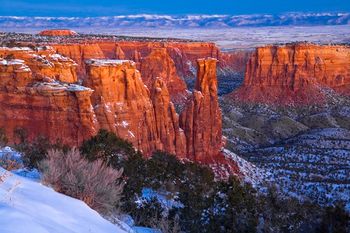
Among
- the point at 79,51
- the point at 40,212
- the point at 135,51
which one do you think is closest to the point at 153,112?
the point at 40,212

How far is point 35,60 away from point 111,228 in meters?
28.8

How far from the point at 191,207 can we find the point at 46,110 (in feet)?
64.6

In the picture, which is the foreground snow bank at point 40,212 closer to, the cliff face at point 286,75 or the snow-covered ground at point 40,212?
the snow-covered ground at point 40,212

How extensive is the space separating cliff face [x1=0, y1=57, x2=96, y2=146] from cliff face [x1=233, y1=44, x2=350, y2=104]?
206 feet

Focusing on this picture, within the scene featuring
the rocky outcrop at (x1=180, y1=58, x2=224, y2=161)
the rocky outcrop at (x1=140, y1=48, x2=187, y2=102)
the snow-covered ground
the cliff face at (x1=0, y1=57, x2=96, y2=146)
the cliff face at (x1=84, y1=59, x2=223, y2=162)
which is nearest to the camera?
the snow-covered ground

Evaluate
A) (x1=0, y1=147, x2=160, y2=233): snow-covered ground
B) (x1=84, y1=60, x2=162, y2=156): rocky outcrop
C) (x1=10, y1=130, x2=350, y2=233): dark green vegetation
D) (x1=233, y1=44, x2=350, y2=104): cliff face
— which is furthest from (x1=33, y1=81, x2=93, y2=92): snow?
(x1=233, y1=44, x2=350, y2=104): cliff face

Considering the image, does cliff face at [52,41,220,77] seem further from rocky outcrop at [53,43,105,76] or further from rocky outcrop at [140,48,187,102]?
rocky outcrop at [140,48,187,102]

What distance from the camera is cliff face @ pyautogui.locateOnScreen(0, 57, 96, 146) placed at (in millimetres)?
31188

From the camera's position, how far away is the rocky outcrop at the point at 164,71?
3046 inches

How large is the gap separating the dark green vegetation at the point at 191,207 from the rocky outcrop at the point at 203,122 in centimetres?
2196

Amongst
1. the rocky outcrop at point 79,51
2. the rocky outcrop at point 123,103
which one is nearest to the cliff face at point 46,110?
the rocky outcrop at point 123,103

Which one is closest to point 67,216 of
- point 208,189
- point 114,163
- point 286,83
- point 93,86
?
point 114,163

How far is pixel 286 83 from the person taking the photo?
9362 centimetres

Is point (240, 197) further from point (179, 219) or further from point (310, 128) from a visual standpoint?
point (310, 128)
